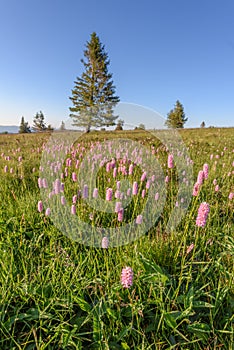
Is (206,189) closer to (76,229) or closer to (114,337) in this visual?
(76,229)

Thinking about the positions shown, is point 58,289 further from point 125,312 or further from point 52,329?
point 125,312

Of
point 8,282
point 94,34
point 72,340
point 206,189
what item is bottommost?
point 72,340

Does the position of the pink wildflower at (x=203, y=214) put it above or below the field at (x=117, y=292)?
above

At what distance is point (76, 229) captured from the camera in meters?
2.06

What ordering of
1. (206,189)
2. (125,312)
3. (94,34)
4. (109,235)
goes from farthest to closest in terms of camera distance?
(94,34) → (206,189) → (109,235) → (125,312)

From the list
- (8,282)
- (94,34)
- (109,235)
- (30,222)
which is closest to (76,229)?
(109,235)

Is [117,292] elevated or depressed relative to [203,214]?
depressed

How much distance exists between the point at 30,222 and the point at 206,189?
2.43 m

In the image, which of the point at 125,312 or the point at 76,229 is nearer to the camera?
the point at 125,312

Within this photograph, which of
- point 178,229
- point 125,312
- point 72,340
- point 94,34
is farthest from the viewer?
point 94,34

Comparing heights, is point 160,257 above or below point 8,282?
above

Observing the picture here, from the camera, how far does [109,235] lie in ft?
6.40

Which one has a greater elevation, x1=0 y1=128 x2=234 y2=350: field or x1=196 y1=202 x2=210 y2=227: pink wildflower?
x1=196 y1=202 x2=210 y2=227: pink wildflower

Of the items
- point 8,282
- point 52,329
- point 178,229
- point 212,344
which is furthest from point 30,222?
point 212,344
